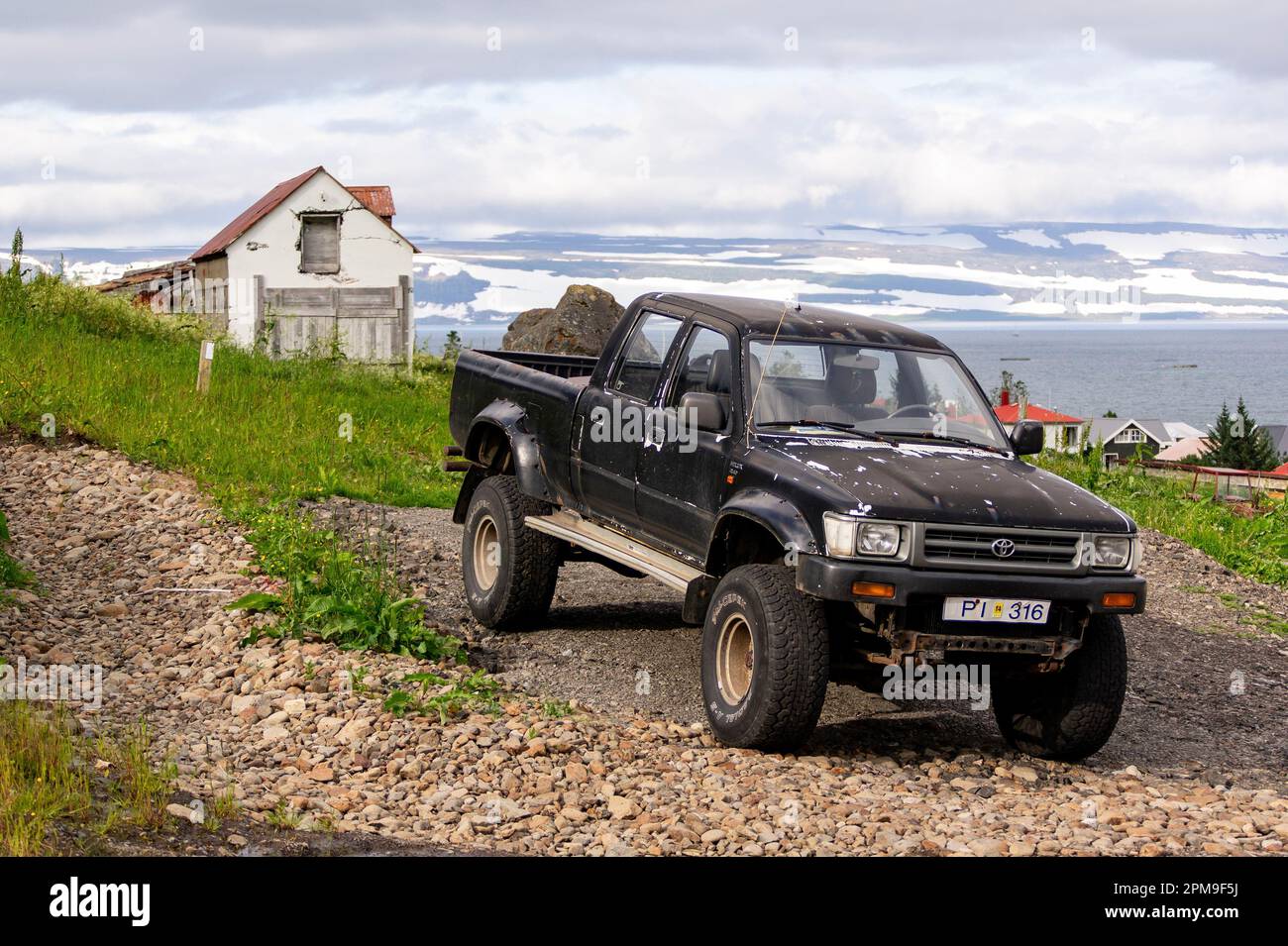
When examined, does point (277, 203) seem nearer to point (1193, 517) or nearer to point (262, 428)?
point (262, 428)

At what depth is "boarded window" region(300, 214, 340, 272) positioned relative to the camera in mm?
35750

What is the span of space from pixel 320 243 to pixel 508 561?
28050 mm

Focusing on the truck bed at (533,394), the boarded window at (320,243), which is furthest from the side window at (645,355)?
the boarded window at (320,243)

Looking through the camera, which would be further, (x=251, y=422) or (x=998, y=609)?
(x=251, y=422)

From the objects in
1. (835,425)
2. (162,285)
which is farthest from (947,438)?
(162,285)

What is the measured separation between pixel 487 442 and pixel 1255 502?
1418 centimetres

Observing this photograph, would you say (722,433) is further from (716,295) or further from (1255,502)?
(1255,502)

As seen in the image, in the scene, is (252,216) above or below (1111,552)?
above

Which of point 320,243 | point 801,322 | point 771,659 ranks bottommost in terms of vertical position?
point 771,659

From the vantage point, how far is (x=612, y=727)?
7652 mm

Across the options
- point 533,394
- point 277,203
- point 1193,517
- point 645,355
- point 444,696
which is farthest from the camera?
point 277,203

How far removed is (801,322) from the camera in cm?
850

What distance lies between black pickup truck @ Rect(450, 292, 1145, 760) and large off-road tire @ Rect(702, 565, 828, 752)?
0.01 m

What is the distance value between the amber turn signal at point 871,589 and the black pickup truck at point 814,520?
10 mm
